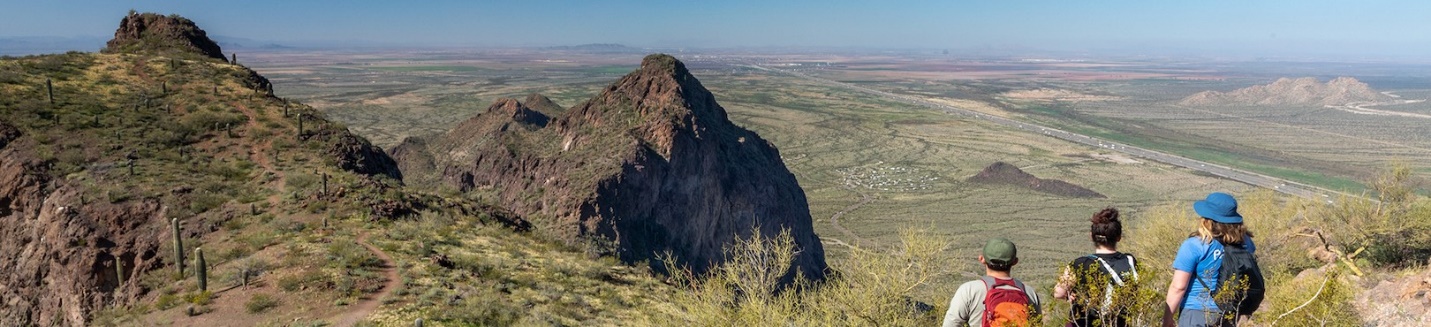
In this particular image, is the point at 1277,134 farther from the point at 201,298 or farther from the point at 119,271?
the point at 119,271

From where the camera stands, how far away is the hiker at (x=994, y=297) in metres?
5.91

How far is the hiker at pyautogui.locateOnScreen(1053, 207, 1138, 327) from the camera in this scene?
5.50 m

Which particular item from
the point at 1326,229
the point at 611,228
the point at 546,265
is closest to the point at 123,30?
the point at 611,228

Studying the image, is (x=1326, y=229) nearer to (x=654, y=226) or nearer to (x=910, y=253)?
(x=910, y=253)

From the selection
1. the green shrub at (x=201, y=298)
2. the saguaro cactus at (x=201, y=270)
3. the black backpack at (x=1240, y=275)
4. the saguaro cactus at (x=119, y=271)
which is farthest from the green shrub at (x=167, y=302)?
the black backpack at (x=1240, y=275)

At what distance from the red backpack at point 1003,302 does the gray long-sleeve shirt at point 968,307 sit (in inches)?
2.9

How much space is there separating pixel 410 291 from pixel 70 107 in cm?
2090

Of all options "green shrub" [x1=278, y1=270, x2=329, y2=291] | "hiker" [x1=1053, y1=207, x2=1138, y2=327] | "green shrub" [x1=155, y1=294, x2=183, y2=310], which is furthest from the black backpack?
"green shrub" [x1=155, y1=294, x2=183, y2=310]

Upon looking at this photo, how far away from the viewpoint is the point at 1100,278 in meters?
5.45

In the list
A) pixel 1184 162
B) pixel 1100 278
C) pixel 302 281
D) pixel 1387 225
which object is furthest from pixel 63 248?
pixel 1184 162

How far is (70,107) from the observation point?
85.4 feet

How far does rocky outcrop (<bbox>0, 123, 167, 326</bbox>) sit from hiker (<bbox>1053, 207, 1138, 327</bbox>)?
19083 millimetres

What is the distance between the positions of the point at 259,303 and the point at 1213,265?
640 inches

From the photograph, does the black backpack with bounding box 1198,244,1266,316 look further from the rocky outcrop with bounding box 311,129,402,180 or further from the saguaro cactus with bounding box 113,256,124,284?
the rocky outcrop with bounding box 311,129,402,180
